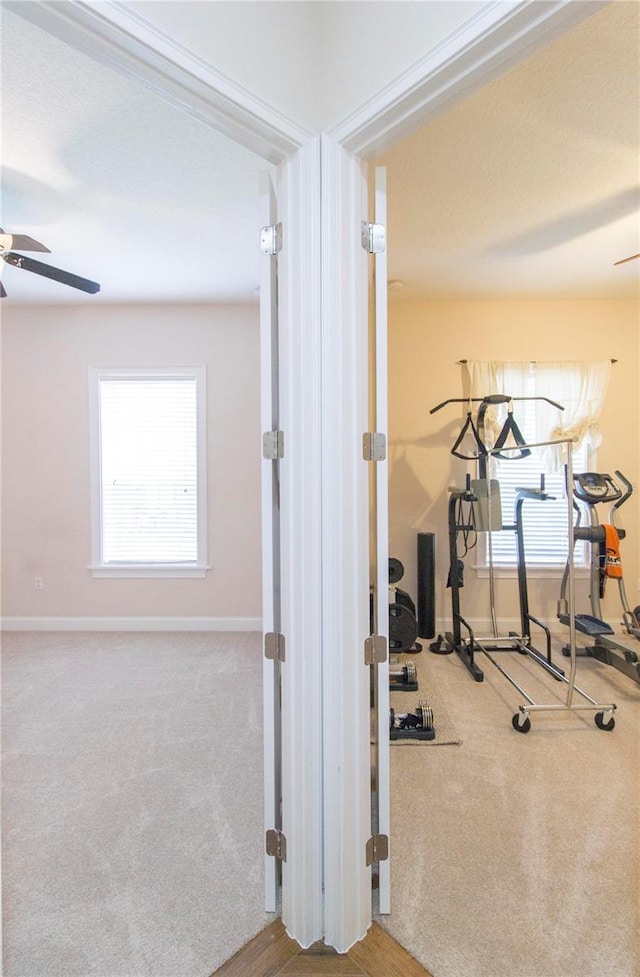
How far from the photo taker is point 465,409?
13.9ft

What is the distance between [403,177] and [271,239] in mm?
1392

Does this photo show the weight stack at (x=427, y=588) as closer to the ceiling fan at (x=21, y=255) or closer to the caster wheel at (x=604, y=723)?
the caster wheel at (x=604, y=723)

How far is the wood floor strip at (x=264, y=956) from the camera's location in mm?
1386

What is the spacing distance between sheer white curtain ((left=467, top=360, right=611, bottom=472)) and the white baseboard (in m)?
2.97

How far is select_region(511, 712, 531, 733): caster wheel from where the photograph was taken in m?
2.64

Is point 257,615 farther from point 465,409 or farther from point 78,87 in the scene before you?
point 78,87

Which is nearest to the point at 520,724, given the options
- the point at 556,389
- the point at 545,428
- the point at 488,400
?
the point at 488,400

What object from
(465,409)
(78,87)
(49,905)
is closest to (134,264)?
(78,87)

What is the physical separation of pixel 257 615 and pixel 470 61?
13.3ft

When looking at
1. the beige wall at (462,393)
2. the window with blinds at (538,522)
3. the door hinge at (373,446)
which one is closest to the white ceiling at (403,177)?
the beige wall at (462,393)

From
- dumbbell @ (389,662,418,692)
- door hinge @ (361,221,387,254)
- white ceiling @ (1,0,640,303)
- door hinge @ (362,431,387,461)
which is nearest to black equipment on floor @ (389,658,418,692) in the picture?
dumbbell @ (389,662,418,692)

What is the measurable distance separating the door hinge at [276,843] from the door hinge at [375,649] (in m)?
0.63

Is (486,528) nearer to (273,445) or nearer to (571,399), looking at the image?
(571,399)

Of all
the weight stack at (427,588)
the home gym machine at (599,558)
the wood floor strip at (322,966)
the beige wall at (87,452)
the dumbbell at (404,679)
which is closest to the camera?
the wood floor strip at (322,966)
